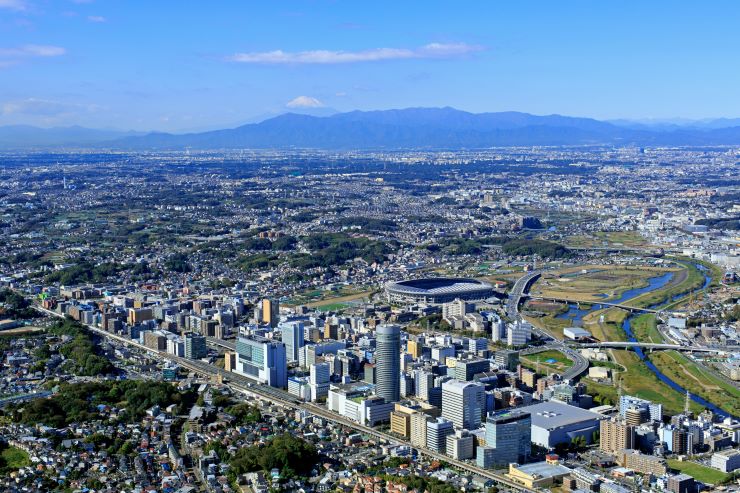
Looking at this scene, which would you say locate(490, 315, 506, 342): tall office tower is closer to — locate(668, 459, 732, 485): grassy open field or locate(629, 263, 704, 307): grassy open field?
locate(629, 263, 704, 307): grassy open field

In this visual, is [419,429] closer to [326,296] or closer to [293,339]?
[293,339]

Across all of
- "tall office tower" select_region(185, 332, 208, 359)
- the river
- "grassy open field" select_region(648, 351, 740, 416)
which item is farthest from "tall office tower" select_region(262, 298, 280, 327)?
"grassy open field" select_region(648, 351, 740, 416)

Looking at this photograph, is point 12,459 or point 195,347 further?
point 195,347

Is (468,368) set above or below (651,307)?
above

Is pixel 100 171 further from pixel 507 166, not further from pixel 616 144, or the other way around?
pixel 616 144

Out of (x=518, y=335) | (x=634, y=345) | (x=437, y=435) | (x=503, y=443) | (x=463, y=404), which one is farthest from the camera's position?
(x=518, y=335)

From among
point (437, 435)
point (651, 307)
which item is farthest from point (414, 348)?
point (651, 307)

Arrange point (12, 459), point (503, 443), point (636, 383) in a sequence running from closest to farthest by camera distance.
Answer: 1. point (503, 443)
2. point (12, 459)
3. point (636, 383)

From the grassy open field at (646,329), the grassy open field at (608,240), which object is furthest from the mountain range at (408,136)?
the grassy open field at (646,329)
